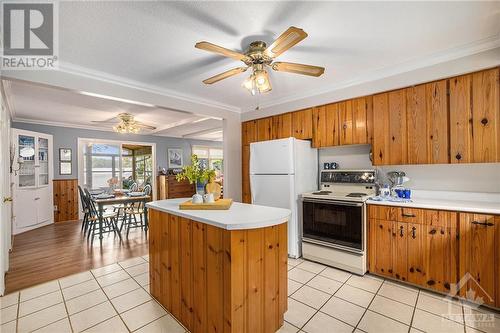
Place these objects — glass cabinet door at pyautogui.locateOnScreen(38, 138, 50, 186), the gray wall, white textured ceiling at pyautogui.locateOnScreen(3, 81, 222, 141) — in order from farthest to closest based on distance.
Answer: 1. the gray wall
2. glass cabinet door at pyautogui.locateOnScreen(38, 138, 50, 186)
3. white textured ceiling at pyautogui.locateOnScreen(3, 81, 222, 141)

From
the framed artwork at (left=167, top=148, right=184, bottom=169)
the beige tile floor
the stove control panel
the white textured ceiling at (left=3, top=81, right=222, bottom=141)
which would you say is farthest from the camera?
the framed artwork at (left=167, top=148, right=184, bottom=169)

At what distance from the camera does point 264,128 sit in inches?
156

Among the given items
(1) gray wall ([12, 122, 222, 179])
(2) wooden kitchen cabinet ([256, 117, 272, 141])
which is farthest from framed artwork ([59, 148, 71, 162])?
(2) wooden kitchen cabinet ([256, 117, 272, 141])

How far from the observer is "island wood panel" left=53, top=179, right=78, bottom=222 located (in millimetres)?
5516

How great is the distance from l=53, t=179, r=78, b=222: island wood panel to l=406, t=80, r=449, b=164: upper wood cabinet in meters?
7.02

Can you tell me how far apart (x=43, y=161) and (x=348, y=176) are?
6305 mm

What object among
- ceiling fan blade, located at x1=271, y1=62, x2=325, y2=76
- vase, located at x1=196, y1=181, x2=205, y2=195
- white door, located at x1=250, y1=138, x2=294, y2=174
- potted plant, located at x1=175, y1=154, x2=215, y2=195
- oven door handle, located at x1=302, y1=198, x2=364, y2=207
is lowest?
oven door handle, located at x1=302, y1=198, x2=364, y2=207

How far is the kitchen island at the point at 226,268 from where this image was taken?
4.87 feet

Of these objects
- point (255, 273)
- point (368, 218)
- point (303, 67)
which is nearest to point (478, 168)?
point (368, 218)

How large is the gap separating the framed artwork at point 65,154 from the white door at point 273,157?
501cm

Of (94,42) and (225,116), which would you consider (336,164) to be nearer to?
(225,116)

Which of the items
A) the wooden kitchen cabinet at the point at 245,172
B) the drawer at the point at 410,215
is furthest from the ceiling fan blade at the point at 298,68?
the wooden kitchen cabinet at the point at 245,172

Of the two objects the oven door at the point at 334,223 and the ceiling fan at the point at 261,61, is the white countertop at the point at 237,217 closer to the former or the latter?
the ceiling fan at the point at 261,61

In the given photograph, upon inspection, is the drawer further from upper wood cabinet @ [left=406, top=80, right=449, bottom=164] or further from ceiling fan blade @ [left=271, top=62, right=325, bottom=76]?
ceiling fan blade @ [left=271, top=62, right=325, bottom=76]
